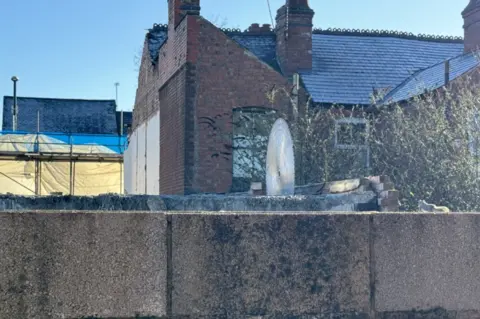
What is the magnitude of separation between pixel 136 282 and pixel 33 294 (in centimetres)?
46

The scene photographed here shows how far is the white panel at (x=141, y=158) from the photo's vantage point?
73.3ft

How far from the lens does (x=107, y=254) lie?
310 cm

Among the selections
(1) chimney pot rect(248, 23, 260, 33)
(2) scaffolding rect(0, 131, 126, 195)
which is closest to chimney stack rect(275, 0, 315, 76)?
(1) chimney pot rect(248, 23, 260, 33)

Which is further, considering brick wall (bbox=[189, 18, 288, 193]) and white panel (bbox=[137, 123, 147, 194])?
white panel (bbox=[137, 123, 147, 194])

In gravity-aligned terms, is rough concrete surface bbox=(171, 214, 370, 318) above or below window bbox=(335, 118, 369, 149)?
below

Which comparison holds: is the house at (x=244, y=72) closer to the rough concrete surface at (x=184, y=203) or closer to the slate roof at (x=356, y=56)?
the slate roof at (x=356, y=56)

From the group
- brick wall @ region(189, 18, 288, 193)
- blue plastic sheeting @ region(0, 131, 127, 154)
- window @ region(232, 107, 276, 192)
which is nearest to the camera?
window @ region(232, 107, 276, 192)

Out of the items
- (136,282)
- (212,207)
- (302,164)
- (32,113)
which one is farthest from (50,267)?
(32,113)

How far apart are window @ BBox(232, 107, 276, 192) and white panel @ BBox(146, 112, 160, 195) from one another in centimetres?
393

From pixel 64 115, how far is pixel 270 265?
166 ft

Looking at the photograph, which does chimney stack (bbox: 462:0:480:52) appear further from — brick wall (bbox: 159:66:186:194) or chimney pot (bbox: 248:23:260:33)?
brick wall (bbox: 159:66:186:194)

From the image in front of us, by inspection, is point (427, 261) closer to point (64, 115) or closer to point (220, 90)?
point (220, 90)

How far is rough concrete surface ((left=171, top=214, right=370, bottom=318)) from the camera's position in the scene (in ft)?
10.6

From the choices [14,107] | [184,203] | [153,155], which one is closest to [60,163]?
[153,155]
